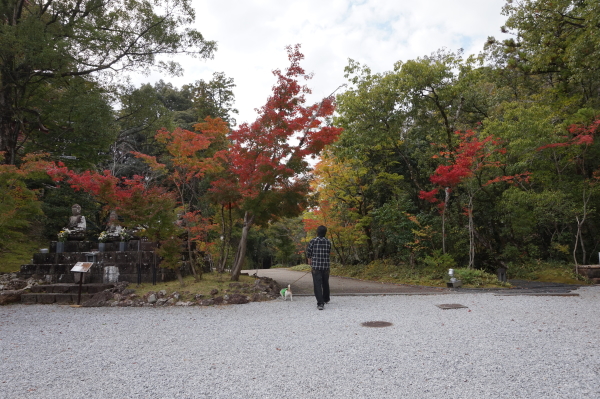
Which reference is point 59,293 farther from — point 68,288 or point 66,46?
point 66,46

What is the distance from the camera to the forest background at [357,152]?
8.26m

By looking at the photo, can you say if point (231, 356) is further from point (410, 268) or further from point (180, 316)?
point (410, 268)

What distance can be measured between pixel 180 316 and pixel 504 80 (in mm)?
Answer: 14297

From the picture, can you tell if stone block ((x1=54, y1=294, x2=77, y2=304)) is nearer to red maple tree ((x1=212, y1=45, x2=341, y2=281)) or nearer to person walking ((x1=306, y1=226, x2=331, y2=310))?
red maple tree ((x1=212, y1=45, x2=341, y2=281))

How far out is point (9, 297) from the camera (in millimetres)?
7359

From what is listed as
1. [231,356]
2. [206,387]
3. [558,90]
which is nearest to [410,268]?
[558,90]

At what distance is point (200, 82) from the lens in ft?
72.0

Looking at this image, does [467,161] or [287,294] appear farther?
[467,161]

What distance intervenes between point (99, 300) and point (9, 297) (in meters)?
2.04

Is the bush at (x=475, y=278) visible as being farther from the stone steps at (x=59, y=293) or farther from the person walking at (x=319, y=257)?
the stone steps at (x=59, y=293)

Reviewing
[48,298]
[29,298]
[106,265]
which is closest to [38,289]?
[29,298]

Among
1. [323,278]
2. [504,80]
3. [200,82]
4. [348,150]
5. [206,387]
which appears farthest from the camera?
[200,82]

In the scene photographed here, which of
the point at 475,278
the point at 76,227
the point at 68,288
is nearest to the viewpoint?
the point at 68,288

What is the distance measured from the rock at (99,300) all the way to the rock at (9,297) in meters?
1.70
